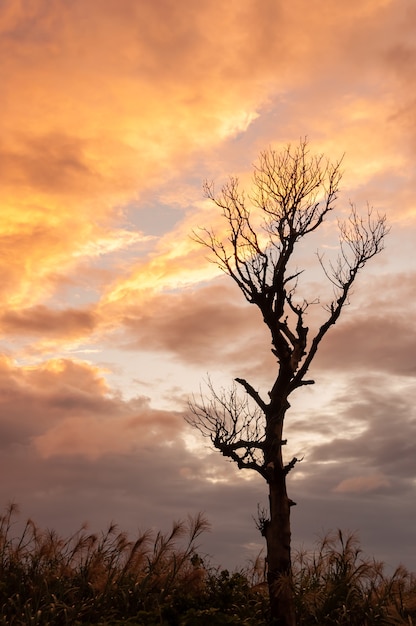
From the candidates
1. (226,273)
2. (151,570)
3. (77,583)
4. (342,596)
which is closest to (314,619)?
(342,596)

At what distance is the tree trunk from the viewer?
14953 mm

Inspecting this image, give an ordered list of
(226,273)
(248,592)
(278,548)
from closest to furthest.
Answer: (278,548), (248,592), (226,273)

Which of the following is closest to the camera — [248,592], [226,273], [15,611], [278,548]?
[15,611]

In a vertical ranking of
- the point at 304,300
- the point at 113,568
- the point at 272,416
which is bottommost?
the point at 113,568

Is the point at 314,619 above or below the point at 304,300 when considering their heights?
below

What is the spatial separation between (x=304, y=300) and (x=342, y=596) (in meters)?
6.80

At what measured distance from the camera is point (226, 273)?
59.2 feet

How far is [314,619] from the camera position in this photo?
1614 centimetres

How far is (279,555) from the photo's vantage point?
15.4 m

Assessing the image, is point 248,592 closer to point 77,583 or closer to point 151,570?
point 151,570

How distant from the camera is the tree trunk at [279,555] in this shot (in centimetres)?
1495

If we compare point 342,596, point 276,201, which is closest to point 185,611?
point 342,596

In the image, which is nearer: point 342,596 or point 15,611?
point 15,611

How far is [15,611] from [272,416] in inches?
263
